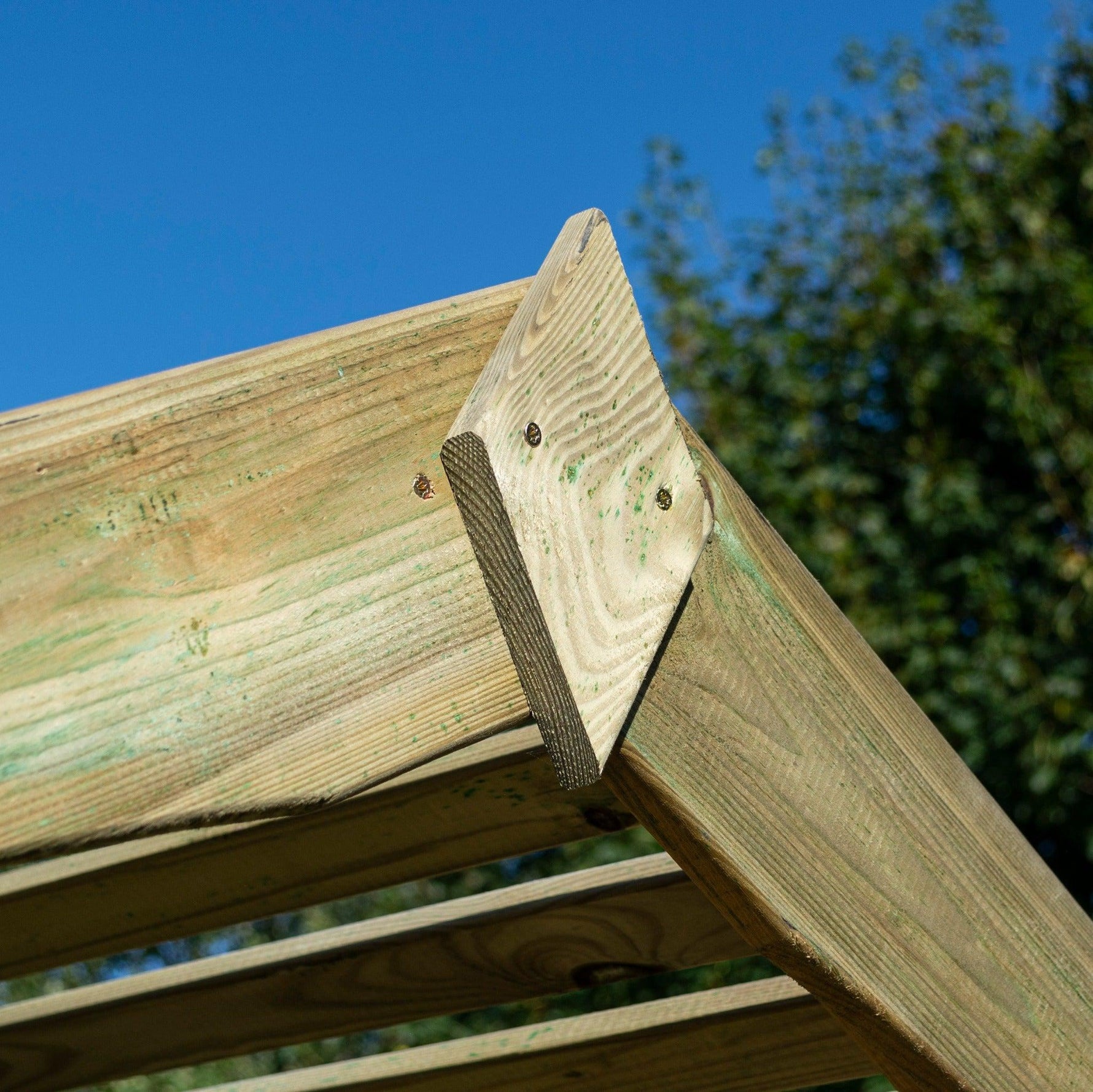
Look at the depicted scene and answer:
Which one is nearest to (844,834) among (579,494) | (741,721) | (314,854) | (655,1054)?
(741,721)

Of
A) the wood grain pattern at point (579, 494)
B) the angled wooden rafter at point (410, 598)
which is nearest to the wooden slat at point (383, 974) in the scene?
the angled wooden rafter at point (410, 598)

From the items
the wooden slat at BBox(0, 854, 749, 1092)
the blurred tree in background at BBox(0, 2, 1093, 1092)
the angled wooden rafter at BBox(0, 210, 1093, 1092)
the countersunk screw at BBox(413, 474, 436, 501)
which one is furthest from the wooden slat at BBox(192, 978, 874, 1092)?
the blurred tree in background at BBox(0, 2, 1093, 1092)

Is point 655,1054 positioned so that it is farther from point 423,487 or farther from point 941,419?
point 941,419

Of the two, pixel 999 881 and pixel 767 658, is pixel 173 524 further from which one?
pixel 999 881

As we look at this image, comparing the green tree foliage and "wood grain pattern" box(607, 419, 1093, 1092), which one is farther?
the green tree foliage

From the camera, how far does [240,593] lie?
2.47 ft

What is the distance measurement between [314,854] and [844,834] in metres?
0.50

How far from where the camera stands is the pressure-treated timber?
1062 mm

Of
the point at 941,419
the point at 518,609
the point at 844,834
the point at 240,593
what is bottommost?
the point at 844,834

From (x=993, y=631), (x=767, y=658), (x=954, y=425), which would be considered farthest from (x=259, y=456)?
(x=954, y=425)

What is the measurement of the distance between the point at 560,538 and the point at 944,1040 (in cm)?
60

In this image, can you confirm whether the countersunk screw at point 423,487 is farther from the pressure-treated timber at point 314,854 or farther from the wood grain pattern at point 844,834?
the pressure-treated timber at point 314,854

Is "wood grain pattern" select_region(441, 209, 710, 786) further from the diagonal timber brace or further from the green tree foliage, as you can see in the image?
the green tree foliage

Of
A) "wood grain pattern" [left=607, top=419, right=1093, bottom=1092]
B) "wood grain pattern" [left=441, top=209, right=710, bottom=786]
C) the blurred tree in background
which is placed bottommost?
"wood grain pattern" [left=607, top=419, right=1093, bottom=1092]
